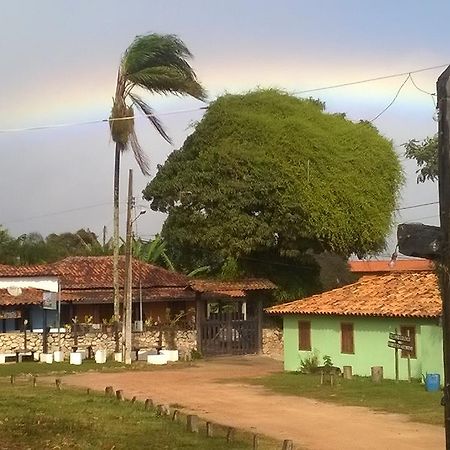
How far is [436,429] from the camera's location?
17312 millimetres

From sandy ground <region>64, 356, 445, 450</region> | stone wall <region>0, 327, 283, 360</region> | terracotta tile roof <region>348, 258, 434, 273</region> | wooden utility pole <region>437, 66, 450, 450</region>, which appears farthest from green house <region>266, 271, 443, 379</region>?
terracotta tile roof <region>348, 258, 434, 273</region>

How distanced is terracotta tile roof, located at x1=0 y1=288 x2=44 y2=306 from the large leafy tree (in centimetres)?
874

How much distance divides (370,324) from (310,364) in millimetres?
3093

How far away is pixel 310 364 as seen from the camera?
100 feet

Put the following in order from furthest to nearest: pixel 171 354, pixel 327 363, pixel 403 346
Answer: pixel 171 354
pixel 327 363
pixel 403 346

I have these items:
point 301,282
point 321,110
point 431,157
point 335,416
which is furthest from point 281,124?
point 335,416

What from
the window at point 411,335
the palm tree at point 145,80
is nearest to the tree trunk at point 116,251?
the palm tree at point 145,80

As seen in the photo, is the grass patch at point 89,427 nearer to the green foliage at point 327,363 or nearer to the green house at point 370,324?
the green house at point 370,324

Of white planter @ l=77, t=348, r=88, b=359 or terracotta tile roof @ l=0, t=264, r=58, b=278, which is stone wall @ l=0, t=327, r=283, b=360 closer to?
white planter @ l=77, t=348, r=88, b=359

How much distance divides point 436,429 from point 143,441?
238 inches

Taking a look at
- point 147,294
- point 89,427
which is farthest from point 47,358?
point 89,427

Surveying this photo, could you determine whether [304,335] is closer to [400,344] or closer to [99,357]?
[400,344]

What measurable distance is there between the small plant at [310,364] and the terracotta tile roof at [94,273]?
38.9 ft

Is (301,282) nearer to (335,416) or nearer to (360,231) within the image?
(360,231)
